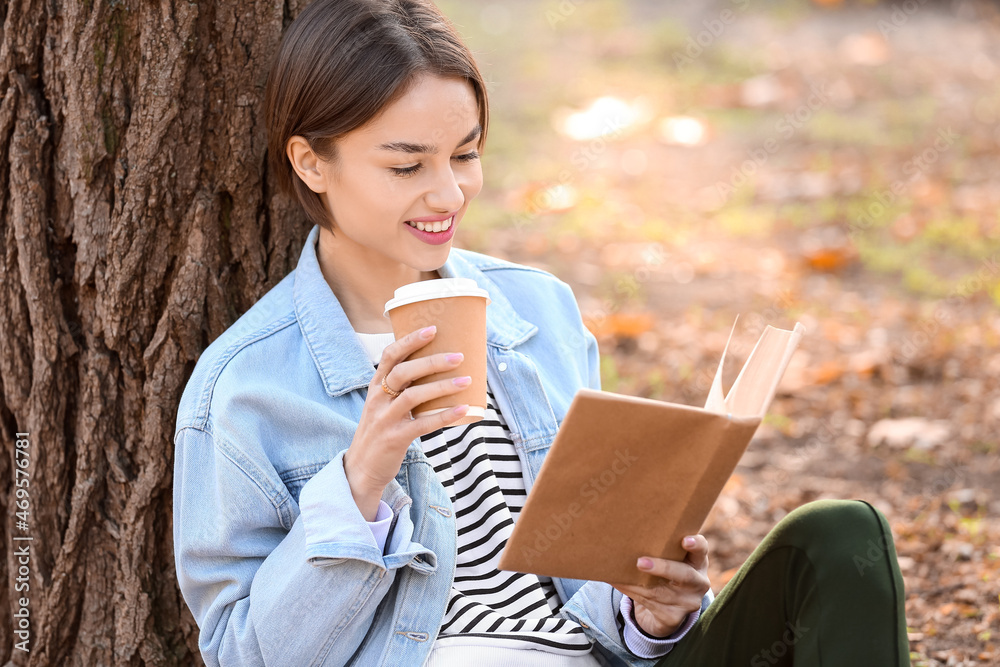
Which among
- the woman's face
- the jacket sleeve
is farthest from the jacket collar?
the jacket sleeve

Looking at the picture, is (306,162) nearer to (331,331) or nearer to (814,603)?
(331,331)

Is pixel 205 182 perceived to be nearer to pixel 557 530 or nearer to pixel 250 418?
pixel 250 418

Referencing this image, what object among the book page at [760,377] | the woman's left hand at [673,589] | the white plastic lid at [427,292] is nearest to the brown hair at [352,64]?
the white plastic lid at [427,292]

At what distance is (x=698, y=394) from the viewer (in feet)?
15.3

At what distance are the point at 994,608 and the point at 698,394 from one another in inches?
70.2

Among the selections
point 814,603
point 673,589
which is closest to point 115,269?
point 673,589

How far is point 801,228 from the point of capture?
637cm

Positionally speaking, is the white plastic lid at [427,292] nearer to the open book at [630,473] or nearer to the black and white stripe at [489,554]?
the open book at [630,473]

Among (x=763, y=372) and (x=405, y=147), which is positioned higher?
(x=405, y=147)

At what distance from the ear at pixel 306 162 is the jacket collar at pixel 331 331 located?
18cm

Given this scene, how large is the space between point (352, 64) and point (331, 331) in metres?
0.59

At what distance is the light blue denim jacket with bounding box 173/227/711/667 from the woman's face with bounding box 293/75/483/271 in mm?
212

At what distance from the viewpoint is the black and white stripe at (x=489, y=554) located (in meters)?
2.04

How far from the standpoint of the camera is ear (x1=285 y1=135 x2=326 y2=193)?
2174mm
